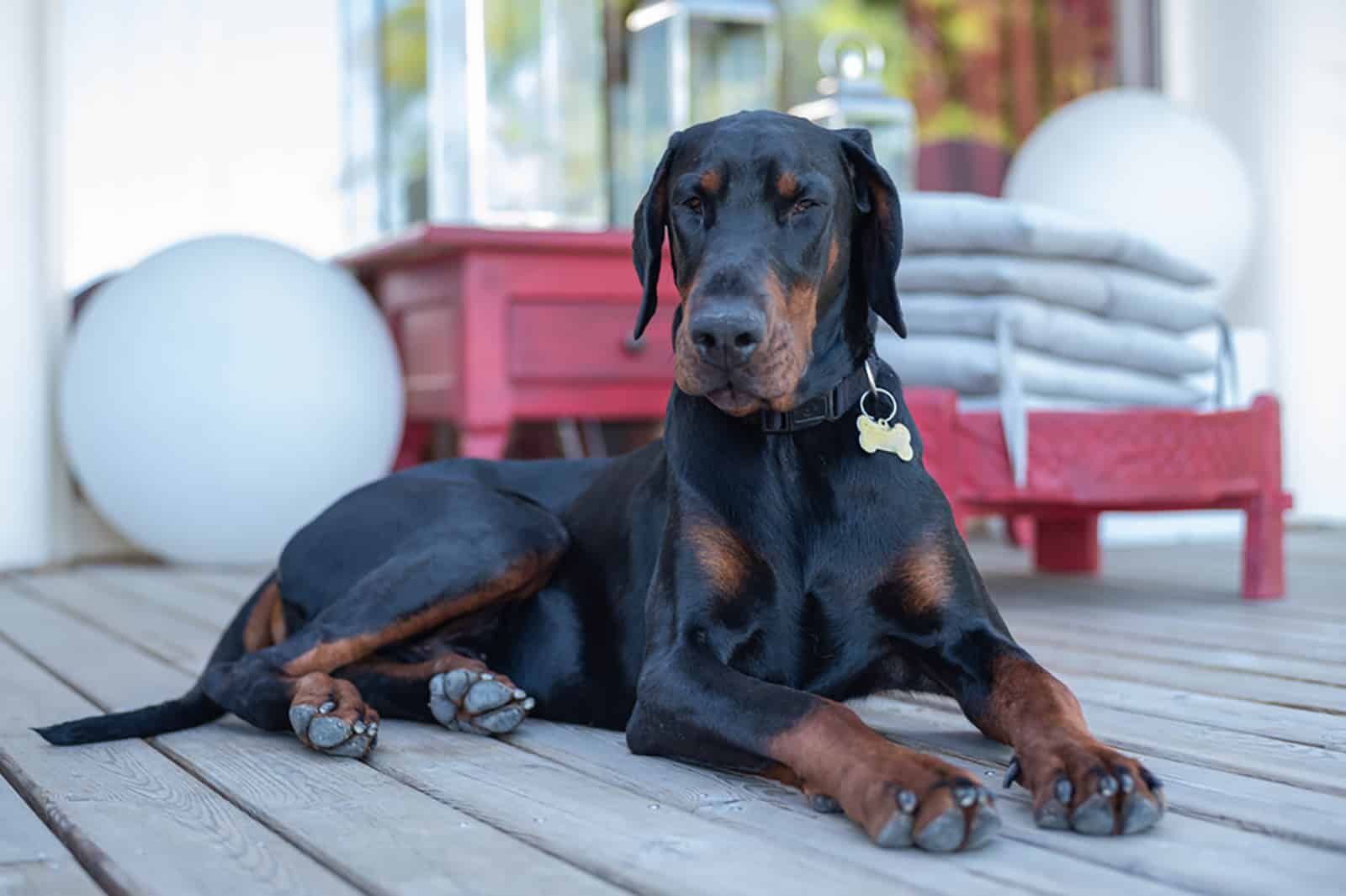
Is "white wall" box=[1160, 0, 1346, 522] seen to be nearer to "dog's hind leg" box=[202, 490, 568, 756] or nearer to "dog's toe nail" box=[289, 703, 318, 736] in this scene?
"dog's hind leg" box=[202, 490, 568, 756]

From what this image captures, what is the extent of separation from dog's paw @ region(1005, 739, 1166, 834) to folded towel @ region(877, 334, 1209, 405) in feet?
6.08

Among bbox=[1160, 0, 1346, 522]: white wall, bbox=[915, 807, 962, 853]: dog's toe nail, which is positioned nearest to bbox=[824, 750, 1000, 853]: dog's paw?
bbox=[915, 807, 962, 853]: dog's toe nail

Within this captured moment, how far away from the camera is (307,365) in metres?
4.50

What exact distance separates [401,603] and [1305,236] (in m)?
4.78

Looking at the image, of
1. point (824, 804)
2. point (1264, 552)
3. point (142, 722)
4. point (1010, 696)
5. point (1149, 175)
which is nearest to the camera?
point (824, 804)

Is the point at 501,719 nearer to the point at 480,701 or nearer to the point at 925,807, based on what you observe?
the point at 480,701

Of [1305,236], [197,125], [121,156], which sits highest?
[197,125]

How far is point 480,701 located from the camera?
7.19 feet

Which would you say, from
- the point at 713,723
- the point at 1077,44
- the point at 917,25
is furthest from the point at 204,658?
the point at 1077,44

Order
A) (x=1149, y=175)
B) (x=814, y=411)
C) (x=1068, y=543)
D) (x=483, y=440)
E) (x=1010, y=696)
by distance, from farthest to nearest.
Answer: (x=1149, y=175)
(x=483, y=440)
(x=1068, y=543)
(x=814, y=411)
(x=1010, y=696)

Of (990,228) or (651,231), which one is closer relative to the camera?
(651,231)

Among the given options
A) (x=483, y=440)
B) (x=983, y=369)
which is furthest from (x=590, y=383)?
(x=983, y=369)

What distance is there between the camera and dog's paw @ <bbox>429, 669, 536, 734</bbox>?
2195 mm

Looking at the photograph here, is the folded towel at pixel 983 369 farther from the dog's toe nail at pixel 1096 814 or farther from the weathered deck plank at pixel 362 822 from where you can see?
the dog's toe nail at pixel 1096 814
